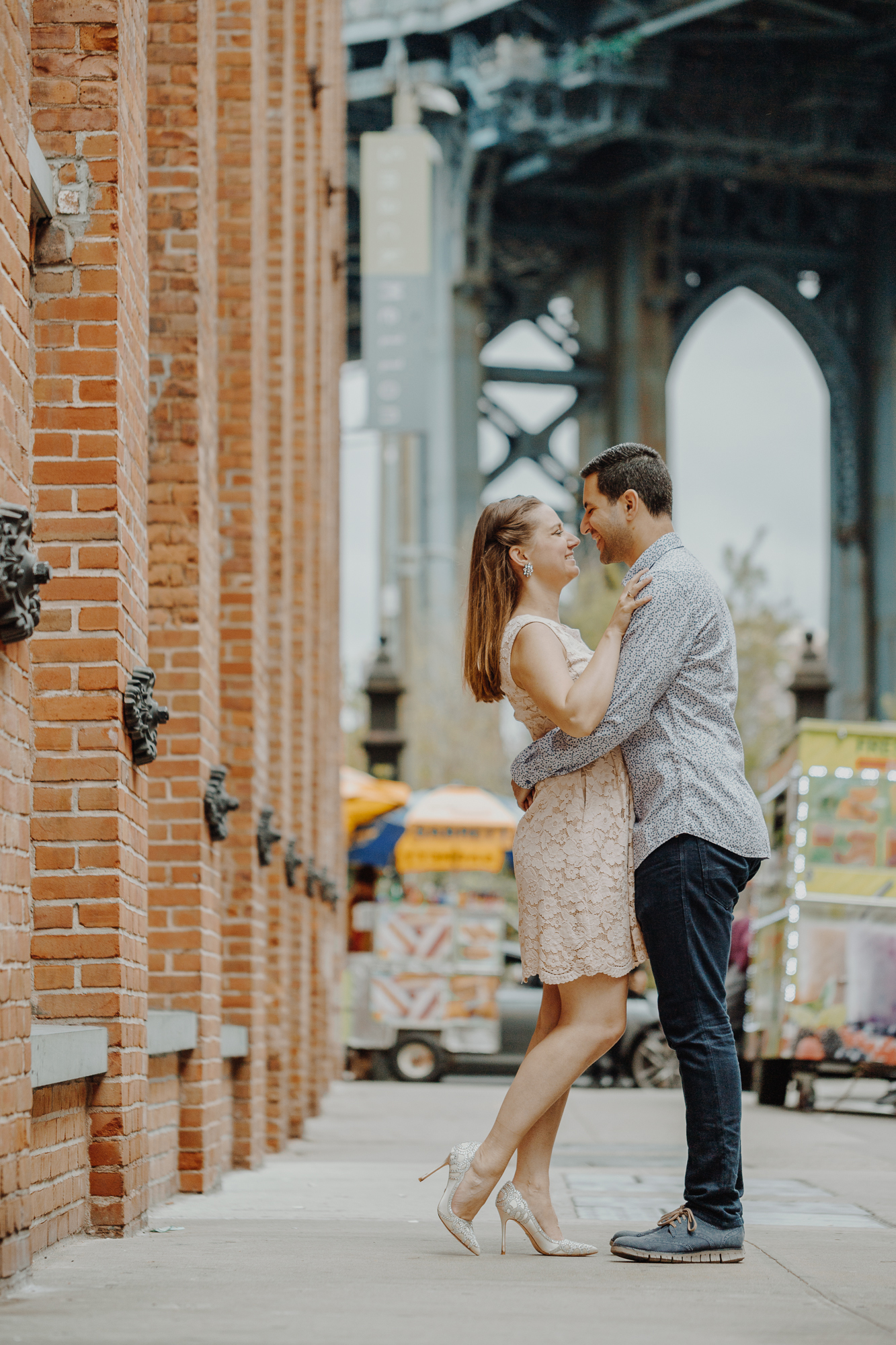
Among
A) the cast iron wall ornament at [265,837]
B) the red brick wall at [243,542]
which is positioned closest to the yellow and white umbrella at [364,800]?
the cast iron wall ornament at [265,837]

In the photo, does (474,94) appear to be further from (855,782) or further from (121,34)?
(121,34)

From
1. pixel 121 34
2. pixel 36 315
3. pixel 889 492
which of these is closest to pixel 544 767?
pixel 36 315

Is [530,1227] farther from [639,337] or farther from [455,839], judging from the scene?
[639,337]

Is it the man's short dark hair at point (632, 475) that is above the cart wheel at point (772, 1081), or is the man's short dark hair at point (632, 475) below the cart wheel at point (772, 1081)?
above

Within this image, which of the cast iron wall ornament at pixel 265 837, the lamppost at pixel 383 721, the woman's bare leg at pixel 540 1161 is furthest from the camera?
the lamppost at pixel 383 721

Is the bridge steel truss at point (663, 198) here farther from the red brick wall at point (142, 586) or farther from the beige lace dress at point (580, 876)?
the beige lace dress at point (580, 876)

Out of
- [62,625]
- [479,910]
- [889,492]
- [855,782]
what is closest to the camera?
[62,625]

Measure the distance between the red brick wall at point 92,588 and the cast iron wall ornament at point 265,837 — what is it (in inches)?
120

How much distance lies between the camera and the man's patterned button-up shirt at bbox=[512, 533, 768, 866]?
4547 millimetres

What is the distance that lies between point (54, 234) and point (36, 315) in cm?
24

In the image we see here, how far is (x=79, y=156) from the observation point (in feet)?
17.6

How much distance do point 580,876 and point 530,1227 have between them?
2.82 feet

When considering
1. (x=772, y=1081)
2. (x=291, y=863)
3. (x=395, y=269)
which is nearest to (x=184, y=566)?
(x=291, y=863)

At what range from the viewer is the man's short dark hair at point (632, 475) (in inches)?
189
